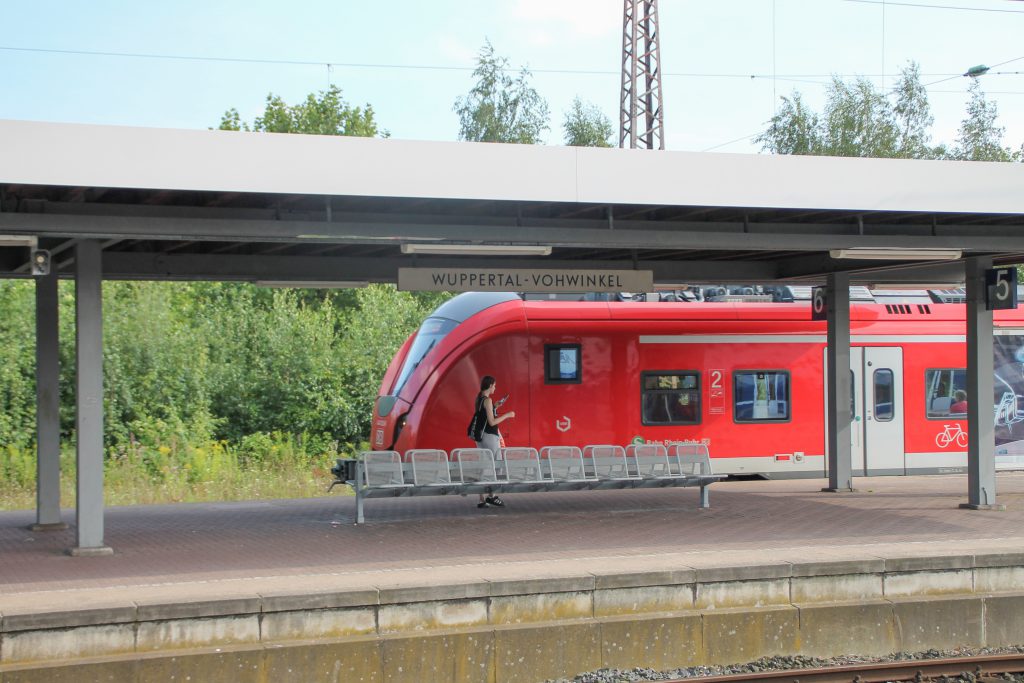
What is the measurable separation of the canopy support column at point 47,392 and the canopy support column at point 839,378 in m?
9.74

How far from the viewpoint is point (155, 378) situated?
24141mm

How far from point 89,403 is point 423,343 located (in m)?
6.13

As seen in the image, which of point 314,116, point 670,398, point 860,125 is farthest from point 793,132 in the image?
point 670,398

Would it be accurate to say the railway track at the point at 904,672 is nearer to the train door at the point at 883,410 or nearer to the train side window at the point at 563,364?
the train side window at the point at 563,364

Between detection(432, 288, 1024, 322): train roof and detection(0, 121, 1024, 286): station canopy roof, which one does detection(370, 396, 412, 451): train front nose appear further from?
detection(0, 121, 1024, 286): station canopy roof

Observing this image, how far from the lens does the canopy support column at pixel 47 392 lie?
11680 millimetres

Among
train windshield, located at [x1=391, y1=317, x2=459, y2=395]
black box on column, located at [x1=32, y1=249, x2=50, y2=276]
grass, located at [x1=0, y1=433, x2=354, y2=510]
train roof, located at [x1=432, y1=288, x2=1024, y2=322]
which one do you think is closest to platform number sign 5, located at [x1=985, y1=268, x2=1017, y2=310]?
train roof, located at [x1=432, y1=288, x2=1024, y2=322]

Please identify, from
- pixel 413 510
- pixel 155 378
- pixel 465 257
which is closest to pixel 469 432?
pixel 413 510

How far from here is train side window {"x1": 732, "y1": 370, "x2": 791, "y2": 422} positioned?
16578 millimetres

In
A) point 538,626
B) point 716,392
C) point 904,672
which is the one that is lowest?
point 904,672

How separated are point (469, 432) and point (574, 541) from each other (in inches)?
109

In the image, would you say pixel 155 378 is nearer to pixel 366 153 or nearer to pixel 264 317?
pixel 264 317

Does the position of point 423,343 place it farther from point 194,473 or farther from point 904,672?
point 904,672

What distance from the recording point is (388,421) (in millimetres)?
15461
